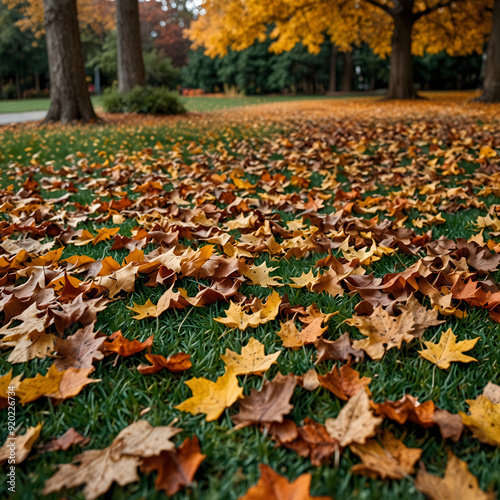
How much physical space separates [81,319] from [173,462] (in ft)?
2.63

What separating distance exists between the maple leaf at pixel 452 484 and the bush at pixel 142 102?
41.1 ft

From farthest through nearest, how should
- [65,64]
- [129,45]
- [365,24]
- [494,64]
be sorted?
[365,24], [494,64], [129,45], [65,64]

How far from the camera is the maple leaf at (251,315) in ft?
5.08

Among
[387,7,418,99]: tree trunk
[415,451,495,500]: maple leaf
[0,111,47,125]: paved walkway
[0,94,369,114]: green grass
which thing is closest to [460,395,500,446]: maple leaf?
[415,451,495,500]: maple leaf

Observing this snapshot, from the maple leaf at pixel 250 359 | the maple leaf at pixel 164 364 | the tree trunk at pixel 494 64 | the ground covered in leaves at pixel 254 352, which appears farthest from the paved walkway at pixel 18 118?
the tree trunk at pixel 494 64

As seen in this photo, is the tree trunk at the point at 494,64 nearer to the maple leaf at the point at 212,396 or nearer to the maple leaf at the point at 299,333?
the maple leaf at the point at 299,333

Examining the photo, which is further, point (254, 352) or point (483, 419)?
point (254, 352)

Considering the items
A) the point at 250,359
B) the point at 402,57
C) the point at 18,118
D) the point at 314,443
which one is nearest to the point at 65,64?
the point at 18,118

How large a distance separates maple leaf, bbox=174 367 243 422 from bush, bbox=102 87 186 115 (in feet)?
39.7

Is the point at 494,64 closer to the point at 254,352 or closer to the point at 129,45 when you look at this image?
the point at 129,45

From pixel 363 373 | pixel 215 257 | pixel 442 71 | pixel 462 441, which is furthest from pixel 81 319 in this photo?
pixel 442 71

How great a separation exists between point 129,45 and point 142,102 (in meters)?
1.97

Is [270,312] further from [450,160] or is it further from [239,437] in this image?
[450,160]

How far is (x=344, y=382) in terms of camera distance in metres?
1.23
